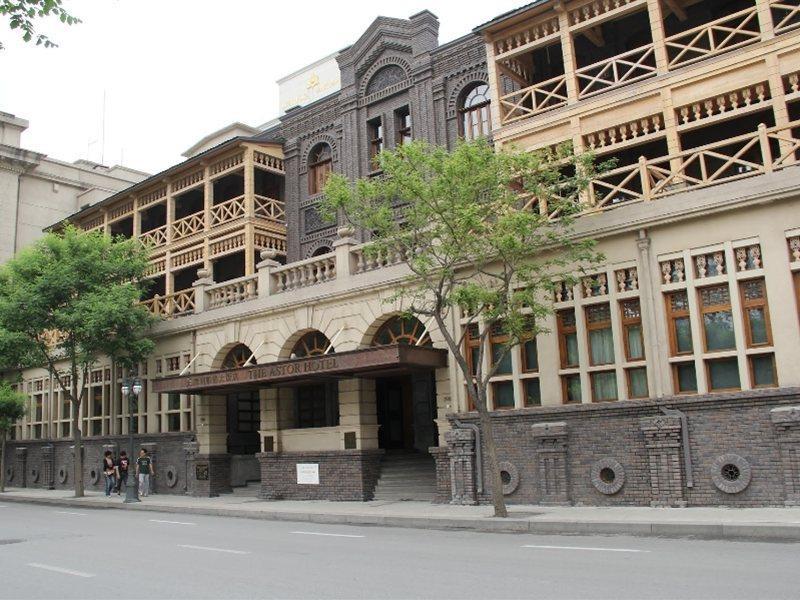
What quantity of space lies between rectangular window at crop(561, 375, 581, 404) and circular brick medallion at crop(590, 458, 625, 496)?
1640 mm

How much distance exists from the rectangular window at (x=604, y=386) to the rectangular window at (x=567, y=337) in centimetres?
66

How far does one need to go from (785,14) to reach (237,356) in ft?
62.9

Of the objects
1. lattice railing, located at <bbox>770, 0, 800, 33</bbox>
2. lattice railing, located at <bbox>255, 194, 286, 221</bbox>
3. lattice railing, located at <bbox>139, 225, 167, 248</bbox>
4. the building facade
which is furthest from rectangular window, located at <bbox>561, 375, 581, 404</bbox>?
lattice railing, located at <bbox>139, 225, 167, 248</bbox>

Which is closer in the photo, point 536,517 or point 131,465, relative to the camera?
point 536,517

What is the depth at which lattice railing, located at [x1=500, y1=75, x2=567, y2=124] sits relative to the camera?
68.8 ft

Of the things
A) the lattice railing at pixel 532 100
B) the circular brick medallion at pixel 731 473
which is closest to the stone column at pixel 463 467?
the circular brick medallion at pixel 731 473

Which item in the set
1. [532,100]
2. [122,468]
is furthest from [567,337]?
[122,468]

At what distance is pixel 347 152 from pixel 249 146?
377 cm

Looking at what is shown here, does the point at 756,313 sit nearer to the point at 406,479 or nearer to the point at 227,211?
the point at 406,479

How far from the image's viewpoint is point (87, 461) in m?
32.3

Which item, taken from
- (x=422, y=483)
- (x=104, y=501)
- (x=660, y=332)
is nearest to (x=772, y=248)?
(x=660, y=332)

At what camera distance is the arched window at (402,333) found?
22297 mm

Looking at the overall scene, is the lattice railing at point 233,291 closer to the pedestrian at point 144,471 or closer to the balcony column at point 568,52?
the pedestrian at point 144,471

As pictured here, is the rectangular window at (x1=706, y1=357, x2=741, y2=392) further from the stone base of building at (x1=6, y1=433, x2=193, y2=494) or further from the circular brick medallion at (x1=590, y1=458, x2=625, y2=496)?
the stone base of building at (x1=6, y1=433, x2=193, y2=494)
